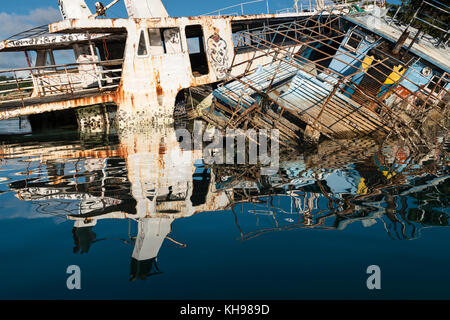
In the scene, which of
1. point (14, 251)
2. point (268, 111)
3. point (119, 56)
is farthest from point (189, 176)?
point (119, 56)

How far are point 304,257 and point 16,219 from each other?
13.8ft

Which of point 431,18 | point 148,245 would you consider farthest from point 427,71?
point 148,245

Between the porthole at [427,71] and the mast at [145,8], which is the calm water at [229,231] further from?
the mast at [145,8]

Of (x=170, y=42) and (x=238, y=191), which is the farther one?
(x=170, y=42)

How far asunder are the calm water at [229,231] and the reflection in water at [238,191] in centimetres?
3

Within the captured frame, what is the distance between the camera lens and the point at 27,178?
7953 millimetres

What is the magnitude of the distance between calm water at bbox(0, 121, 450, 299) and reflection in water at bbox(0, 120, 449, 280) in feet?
0.08

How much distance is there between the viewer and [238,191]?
6367 millimetres

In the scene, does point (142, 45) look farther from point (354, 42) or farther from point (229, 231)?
point (229, 231)

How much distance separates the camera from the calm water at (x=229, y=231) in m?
3.36

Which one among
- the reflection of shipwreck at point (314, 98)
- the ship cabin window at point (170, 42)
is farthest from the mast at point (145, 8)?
the reflection of shipwreck at point (314, 98)

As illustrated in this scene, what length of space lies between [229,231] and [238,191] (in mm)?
1803

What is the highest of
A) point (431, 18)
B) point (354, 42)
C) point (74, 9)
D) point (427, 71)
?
point (74, 9)
